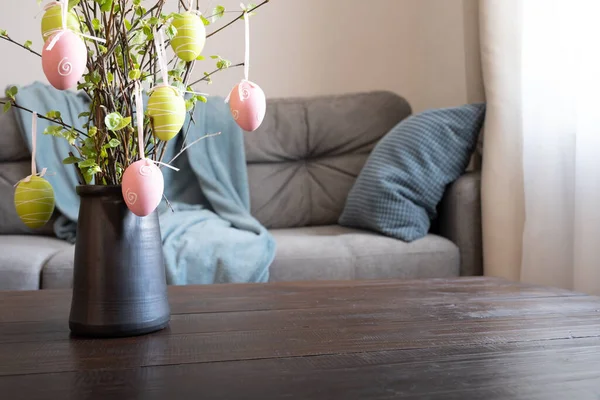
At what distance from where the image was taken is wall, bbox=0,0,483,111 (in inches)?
107

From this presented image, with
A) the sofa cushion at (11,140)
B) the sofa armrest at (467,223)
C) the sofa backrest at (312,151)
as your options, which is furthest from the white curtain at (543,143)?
the sofa cushion at (11,140)

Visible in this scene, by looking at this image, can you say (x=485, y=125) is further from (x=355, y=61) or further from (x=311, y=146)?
(x=355, y=61)

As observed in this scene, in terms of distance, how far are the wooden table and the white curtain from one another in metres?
0.82

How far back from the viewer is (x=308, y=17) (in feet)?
9.37

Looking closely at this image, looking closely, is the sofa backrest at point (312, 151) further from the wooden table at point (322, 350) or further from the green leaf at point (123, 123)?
the green leaf at point (123, 123)

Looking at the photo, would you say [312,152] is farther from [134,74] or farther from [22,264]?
[134,74]

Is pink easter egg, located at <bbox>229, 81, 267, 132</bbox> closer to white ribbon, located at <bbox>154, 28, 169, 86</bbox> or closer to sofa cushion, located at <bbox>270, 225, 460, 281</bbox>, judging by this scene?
white ribbon, located at <bbox>154, 28, 169, 86</bbox>

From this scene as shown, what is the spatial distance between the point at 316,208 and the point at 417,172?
500 millimetres

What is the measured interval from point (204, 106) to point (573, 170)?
4.27ft

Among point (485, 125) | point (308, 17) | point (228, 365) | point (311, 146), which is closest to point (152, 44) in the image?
point (228, 365)

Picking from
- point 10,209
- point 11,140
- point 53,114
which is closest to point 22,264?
point 10,209

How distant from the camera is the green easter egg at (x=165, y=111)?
683 millimetres

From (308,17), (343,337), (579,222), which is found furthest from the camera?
(308,17)

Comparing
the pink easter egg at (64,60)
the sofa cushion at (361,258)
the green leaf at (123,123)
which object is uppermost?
the pink easter egg at (64,60)
